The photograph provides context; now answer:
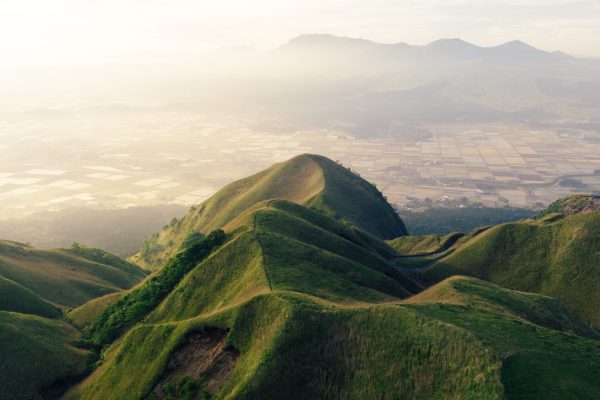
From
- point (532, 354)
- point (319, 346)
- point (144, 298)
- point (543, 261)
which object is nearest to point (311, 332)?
point (319, 346)

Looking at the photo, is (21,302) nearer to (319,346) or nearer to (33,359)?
(33,359)

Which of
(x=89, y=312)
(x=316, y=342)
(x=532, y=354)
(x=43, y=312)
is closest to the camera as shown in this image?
(x=532, y=354)

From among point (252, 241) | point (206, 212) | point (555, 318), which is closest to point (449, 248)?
point (555, 318)

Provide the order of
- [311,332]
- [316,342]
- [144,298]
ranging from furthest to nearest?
[144,298] → [311,332] → [316,342]

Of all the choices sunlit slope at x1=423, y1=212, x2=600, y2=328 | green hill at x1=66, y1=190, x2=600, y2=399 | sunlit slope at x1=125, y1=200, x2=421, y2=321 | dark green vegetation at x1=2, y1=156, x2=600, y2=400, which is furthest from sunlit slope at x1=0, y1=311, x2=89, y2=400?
sunlit slope at x1=423, y1=212, x2=600, y2=328

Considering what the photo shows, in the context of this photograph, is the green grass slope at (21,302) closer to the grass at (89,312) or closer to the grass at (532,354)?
the grass at (89,312)

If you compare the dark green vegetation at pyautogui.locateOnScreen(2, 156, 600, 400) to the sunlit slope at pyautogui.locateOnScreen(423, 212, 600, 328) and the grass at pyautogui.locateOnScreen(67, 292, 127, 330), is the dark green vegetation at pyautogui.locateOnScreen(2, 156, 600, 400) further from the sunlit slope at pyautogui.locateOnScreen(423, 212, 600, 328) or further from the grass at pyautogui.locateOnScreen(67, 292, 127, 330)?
the sunlit slope at pyautogui.locateOnScreen(423, 212, 600, 328)
